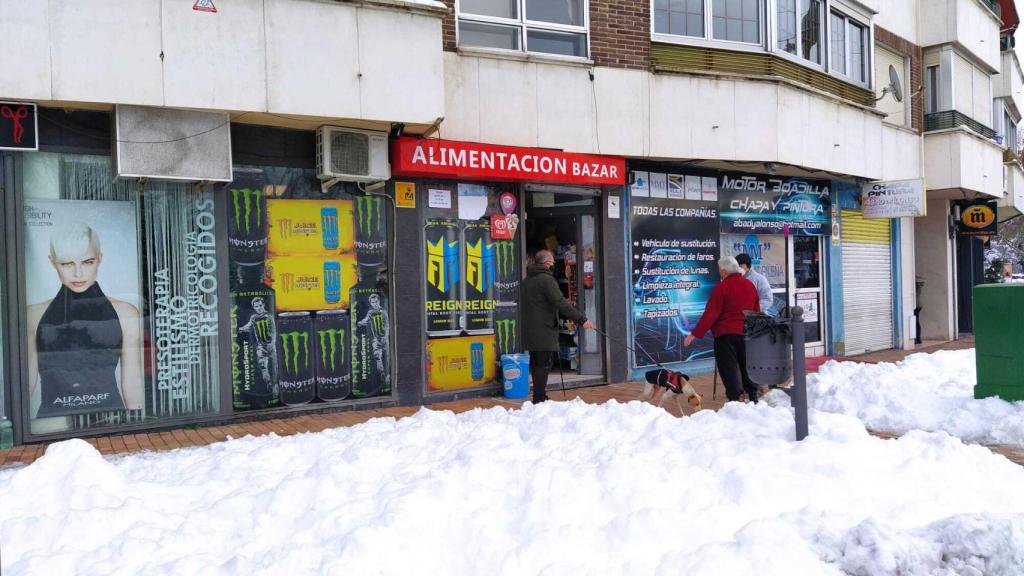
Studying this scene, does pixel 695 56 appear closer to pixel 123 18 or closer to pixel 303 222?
pixel 303 222

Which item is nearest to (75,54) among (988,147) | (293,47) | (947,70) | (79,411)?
(293,47)

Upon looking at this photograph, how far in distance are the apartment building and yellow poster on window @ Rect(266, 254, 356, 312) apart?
1.1 inches

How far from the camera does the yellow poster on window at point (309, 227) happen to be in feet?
29.9

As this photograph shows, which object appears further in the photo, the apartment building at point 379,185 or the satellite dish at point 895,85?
the satellite dish at point 895,85

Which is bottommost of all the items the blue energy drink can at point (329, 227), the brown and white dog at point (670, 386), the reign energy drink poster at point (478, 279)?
the brown and white dog at point (670, 386)

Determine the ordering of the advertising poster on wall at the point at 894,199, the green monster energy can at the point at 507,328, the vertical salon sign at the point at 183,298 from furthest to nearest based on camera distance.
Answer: the advertising poster on wall at the point at 894,199
the green monster energy can at the point at 507,328
the vertical salon sign at the point at 183,298

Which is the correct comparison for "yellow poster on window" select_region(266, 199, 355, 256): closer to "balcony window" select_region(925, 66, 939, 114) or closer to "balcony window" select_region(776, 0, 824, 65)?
"balcony window" select_region(776, 0, 824, 65)

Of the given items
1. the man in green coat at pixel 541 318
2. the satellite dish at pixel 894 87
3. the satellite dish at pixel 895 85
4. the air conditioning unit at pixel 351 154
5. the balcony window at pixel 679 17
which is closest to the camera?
the air conditioning unit at pixel 351 154

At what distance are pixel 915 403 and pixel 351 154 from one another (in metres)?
6.68

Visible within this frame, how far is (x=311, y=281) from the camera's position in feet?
30.7

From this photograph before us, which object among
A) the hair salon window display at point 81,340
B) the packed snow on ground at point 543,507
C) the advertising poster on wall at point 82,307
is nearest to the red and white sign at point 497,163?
the advertising poster on wall at point 82,307

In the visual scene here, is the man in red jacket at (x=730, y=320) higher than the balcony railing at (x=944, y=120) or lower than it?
lower

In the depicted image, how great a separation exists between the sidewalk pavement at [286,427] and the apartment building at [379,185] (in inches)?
8.2

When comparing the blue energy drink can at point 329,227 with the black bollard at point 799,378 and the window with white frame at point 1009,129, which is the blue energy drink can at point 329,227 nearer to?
the black bollard at point 799,378
